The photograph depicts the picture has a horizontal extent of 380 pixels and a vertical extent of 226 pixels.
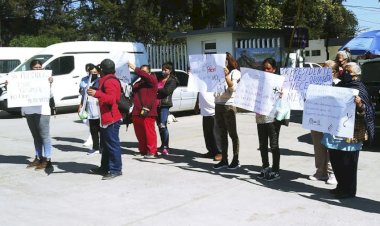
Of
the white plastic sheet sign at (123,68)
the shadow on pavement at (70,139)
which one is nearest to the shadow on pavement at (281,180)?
the white plastic sheet sign at (123,68)

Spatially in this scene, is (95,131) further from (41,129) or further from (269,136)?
(269,136)

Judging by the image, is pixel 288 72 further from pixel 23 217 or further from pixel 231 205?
pixel 23 217

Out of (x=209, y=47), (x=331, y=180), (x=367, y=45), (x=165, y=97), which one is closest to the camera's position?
(x=331, y=180)

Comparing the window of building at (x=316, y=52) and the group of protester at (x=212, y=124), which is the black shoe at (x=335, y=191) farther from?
the window of building at (x=316, y=52)

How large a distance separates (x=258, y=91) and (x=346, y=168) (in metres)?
1.63

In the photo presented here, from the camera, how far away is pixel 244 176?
7469 millimetres

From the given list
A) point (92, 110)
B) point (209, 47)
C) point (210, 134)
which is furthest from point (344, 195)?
point (209, 47)

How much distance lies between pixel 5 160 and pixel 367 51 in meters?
10.5

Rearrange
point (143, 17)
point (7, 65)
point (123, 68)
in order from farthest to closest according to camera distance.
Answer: point (143, 17)
point (7, 65)
point (123, 68)

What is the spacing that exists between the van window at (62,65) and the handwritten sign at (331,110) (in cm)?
1279

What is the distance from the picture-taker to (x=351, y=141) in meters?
6.10

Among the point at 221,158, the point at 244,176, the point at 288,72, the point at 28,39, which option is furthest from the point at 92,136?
the point at 28,39

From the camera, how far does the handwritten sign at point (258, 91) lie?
A: 6.94 meters

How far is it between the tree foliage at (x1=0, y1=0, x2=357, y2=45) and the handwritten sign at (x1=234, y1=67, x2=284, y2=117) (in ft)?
37.7
